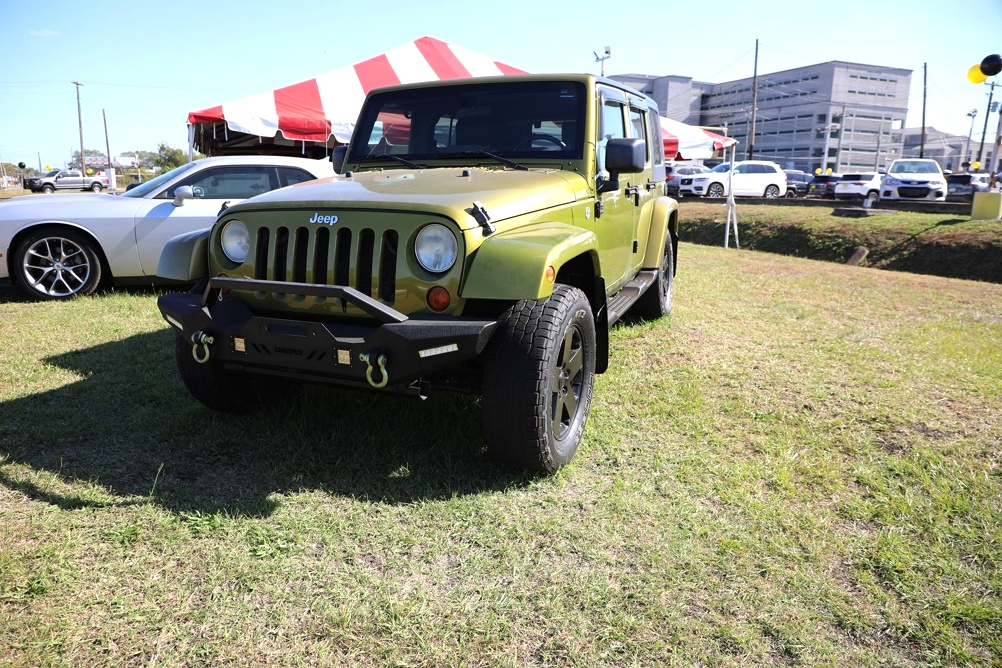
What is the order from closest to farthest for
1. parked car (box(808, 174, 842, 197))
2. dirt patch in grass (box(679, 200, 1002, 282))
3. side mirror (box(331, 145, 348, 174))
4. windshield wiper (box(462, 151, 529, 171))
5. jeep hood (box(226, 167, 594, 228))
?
jeep hood (box(226, 167, 594, 228))
windshield wiper (box(462, 151, 529, 171))
side mirror (box(331, 145, 348, 174))
dirt patch in grass (box(679, 200, 1002, 282))
parked car (box(808, 174, 842, 197))

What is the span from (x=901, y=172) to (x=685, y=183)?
718cm

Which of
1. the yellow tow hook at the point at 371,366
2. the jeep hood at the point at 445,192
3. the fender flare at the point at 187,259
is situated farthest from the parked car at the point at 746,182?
the yellow tow hook at the point at 371,366

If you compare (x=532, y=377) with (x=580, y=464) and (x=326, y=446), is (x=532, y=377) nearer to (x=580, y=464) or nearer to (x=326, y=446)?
(x=580, y=464)

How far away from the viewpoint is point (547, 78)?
13.5ft

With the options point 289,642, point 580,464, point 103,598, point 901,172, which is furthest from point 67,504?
point 901,172

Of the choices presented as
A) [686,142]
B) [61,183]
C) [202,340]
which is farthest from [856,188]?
[61,183]

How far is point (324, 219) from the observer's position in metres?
3.01

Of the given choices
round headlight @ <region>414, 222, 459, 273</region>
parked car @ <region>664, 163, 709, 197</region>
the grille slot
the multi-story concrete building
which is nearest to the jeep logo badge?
the grille slot

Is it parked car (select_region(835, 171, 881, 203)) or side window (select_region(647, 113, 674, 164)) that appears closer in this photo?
side window (select_region(647, 113, 674, 164))

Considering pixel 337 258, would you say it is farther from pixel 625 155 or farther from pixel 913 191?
pixel 913 191

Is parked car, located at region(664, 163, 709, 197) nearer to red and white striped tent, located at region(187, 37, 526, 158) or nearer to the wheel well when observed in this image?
red and white striped tent, located at region(187, 37, 526, 158)

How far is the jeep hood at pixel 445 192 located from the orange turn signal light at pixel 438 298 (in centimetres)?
29

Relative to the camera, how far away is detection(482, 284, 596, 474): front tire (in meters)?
2.86

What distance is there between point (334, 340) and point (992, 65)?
14.9 metres
